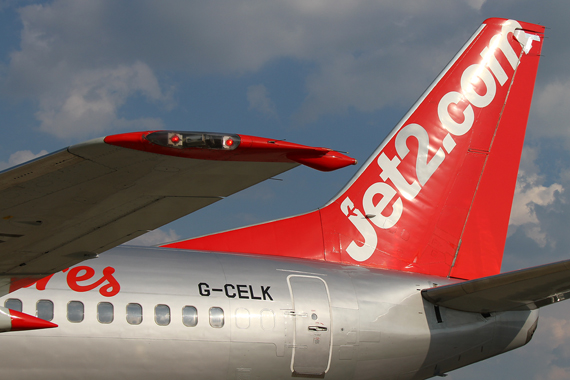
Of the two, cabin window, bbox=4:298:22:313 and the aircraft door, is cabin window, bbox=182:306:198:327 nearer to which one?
the aircraft door

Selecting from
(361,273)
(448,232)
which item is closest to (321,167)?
(361,273)

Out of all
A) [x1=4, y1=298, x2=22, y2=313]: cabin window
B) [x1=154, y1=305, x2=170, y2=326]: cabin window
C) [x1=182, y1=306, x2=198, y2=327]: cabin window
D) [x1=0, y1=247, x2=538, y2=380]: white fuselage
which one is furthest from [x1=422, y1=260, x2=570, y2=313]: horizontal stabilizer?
[x1=4, y1=298, x2=22, y2=313]: cabin window

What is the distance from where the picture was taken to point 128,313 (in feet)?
26.0

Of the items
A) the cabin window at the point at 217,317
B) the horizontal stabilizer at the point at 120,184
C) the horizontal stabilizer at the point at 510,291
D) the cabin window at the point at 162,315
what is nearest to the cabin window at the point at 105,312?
the cabin window at the point at 162,315

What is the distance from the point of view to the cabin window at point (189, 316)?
26.9 feet

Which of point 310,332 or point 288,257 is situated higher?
point 288,257

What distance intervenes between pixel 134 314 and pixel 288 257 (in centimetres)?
335

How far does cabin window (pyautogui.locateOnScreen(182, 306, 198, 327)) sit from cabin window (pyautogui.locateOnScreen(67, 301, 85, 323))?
1.39 meters

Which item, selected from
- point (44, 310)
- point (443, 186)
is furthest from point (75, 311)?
point (443, 186)

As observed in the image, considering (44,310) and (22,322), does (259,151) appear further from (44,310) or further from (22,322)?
(44,310)

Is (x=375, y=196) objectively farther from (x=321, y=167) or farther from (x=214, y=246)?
(x=321, y=167)

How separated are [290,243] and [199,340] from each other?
128 inches

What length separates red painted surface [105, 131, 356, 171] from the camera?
11.2 ft

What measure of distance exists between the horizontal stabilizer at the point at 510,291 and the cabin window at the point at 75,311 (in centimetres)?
574
